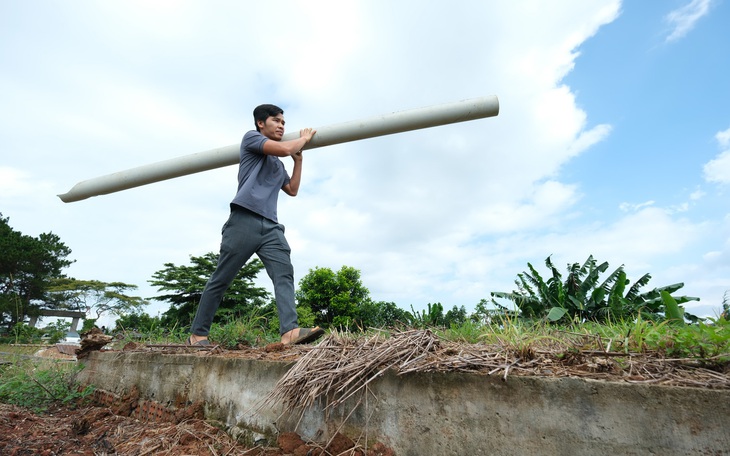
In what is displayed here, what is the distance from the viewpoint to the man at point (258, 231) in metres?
3.25

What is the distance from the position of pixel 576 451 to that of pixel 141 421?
113 inches

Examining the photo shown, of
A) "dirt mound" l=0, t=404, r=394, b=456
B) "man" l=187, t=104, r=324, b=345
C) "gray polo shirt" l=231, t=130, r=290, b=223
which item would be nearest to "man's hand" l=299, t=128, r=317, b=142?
"man" l=187, t=104, r=324, b=345

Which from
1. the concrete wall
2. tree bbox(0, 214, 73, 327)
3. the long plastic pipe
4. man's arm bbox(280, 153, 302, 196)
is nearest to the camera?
the concrete wall

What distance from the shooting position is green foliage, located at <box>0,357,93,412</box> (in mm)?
3818

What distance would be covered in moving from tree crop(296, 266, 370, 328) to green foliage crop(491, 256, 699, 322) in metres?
10.0

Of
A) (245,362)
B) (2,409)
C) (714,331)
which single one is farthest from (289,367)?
(2,409)

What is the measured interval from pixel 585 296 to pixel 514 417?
660cm

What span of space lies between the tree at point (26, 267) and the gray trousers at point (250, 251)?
111ft

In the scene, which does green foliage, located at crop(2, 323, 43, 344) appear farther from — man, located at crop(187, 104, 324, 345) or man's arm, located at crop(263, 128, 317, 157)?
man's arm, located at crop(263, 128, 317, 157)

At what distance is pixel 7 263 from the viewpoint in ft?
103

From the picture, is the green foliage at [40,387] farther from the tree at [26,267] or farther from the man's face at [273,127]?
the tree at [26,267]

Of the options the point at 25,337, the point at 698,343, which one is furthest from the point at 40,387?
the point at 25,337

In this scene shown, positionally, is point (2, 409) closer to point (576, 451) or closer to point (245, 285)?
point (576, 451)

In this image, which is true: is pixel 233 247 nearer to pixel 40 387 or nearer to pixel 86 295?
pixel 40 387
